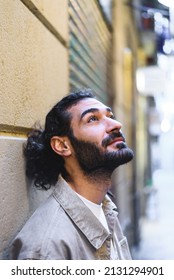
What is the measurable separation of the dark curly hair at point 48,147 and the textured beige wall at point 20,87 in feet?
0.24

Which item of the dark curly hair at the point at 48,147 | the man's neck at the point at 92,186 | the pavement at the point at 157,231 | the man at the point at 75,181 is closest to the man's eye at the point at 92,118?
the man at the point at 75,181

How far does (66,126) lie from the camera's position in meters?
2.05

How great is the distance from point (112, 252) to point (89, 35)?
8.27ft

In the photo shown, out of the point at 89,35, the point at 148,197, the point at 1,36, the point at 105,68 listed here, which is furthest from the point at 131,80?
the point at 1,36

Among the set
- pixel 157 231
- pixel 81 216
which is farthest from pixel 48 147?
pixel 157 231

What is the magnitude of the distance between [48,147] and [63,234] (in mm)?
654

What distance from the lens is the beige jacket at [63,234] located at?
156 cm

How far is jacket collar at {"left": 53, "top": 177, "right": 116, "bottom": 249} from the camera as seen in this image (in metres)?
1.76

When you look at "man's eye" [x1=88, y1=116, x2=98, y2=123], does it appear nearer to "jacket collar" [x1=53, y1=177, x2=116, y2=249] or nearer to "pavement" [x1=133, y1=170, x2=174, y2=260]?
"jacket collar" [x1=53, y1=177, x2=116, y2=249]

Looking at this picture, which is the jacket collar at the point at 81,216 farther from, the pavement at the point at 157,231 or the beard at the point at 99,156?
the pavement at the point at 157,231

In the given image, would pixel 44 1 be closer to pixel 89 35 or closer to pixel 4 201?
pixel 4 201

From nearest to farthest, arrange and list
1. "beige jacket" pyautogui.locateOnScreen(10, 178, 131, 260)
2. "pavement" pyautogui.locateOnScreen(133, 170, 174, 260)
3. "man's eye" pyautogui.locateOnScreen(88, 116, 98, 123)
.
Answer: "beige jacket" pyautogui.locateOnScreen(10, 178, 131, 260)
"man's eye" pyautogui.locateOnScreen(88, 116, 98, 123)
"pavement" pyautogui.locateOnScreen(133, 170, 174, 260)

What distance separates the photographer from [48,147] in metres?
2.16

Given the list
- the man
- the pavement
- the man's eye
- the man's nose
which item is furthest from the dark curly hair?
the pavement
